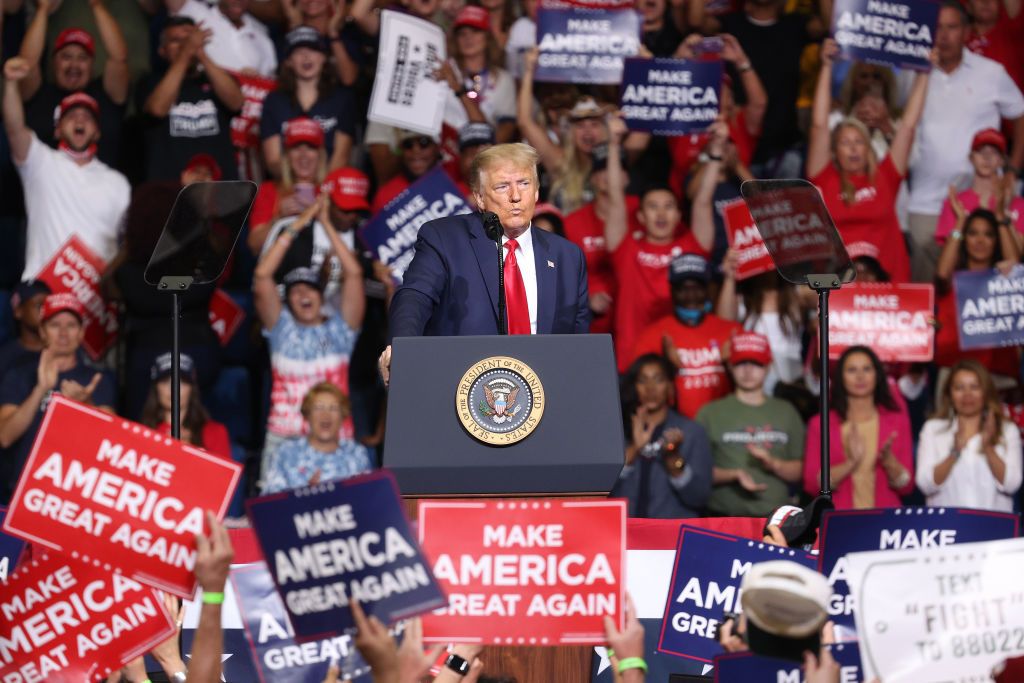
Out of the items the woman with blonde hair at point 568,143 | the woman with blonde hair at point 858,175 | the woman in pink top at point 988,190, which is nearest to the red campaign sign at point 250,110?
the woman with blonde hair at point 568,143

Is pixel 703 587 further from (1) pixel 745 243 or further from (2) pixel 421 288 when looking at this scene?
(1) pixel 745 243

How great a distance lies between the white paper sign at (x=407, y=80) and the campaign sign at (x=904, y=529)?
14.6ft

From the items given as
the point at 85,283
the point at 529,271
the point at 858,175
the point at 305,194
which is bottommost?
the point at 85,283

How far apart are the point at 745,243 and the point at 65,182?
3240 mm

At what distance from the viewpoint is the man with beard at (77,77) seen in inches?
317

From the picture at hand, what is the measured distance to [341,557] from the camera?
2.94 m

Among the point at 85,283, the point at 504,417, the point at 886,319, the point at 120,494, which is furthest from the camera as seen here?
the point at 85,283

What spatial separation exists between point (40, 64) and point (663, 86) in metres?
3.46

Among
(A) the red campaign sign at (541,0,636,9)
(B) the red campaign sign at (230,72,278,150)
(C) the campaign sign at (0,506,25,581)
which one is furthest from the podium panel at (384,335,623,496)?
(B) the red campaign sign at (230,72,278,150)

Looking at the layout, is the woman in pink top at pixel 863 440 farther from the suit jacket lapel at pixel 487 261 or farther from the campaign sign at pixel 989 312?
the suit jacket lapel at pixel 487 261

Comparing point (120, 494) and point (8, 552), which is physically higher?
point (120, 494)

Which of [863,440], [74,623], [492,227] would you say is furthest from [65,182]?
[74,623]

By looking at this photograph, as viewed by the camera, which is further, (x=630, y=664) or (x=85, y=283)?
(x=85, y=283)

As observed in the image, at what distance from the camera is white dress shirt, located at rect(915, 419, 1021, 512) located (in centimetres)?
682
